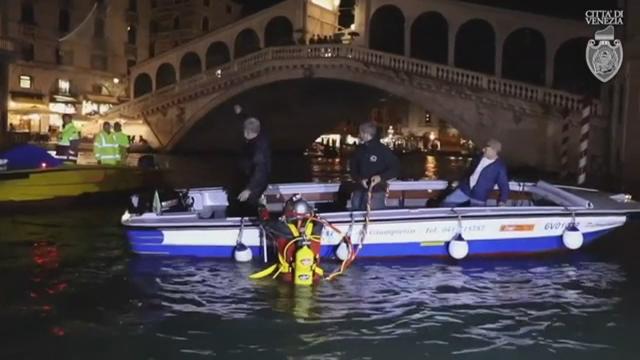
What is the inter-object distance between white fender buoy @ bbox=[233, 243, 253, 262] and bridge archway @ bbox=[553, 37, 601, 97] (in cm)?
2505

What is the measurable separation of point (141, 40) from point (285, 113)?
20495 mm

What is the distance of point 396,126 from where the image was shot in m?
62.6

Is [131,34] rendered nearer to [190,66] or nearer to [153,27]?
[153,27]

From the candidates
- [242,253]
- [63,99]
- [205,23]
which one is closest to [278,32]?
[63,99]

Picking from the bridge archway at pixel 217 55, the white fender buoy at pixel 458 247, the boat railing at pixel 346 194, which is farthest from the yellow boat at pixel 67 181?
the bridge archway at pixel 217 55

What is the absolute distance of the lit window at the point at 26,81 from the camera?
4641 centimetres

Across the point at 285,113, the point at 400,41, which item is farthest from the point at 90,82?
the point at 400,41

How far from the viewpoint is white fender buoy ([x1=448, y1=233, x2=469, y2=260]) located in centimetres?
878

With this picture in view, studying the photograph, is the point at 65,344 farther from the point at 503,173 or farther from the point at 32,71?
the point at 32,71

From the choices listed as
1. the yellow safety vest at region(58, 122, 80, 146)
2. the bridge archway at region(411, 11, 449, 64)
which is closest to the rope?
the yellow safety vest at region(58, 122, 80, 146)

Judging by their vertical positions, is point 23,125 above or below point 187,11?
below

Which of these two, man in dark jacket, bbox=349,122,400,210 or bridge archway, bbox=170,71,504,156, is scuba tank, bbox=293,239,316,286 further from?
bridge archway, bbox=170,71,504,156

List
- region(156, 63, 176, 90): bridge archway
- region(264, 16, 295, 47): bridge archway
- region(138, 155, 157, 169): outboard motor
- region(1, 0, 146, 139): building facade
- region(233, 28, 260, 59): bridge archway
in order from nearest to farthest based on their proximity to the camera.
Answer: region(138, 155, 157, 169): outboard motor < region(1, 0, 146, 139): building facade < region(264, 16, 295, 47): bridge archway < region(233, 28, 260, 59): bridge archway < region(156, 63, 176, 90): bridge archway

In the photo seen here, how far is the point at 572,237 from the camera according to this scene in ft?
30.0
